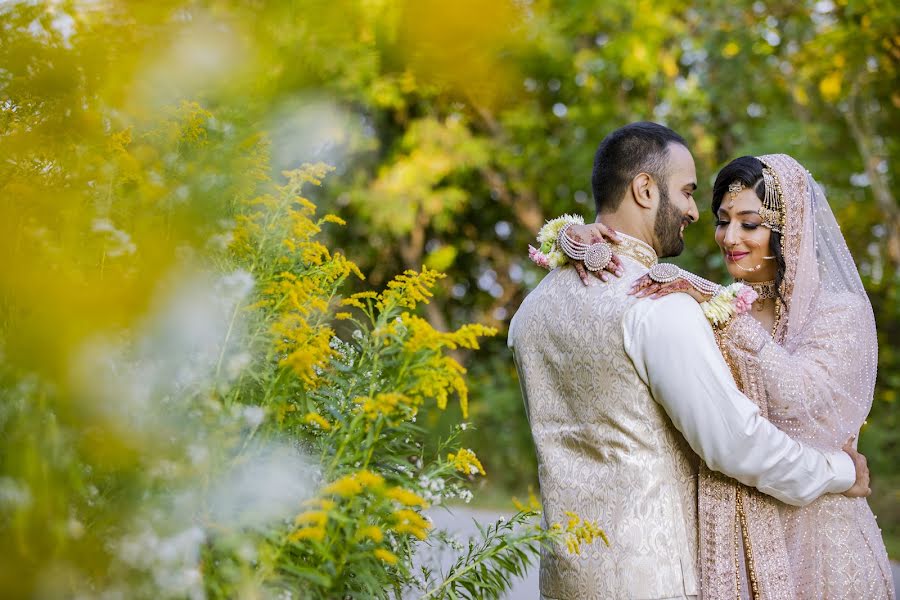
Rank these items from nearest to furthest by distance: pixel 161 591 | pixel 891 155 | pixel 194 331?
pixel 161 591
pixel 194 331
pixel 891 155

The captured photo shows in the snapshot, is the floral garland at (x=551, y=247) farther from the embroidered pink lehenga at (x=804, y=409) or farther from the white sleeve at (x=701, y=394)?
the embroidered pink lehenga at (x=804, y=409)

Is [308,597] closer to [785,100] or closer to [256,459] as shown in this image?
[256,459]

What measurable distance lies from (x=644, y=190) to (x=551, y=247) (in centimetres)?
31

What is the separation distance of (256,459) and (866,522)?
6.18 ft

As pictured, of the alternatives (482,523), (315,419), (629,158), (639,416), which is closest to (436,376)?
(315,419)

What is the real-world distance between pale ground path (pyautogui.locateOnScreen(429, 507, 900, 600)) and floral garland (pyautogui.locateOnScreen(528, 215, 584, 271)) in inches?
81.3

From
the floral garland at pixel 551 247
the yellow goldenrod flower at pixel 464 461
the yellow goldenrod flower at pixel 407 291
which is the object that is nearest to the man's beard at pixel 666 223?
the floral garland at pixel 551 247

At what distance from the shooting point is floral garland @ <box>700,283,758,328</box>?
92.0 inches

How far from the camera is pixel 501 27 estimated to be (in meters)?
1.43

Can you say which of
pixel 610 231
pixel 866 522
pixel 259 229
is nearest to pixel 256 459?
pixel 259 229

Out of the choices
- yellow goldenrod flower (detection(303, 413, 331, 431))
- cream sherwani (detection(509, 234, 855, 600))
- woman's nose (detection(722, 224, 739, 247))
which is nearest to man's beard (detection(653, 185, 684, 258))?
cream sherwani (detection(509, 234, 855, 600))

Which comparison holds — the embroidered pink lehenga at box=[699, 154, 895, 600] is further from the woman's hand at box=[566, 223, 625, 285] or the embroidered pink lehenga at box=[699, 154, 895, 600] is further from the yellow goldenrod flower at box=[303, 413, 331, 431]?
the yellow goldenrod flower at box=[303, 413, 331, 431]

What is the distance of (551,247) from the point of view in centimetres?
261

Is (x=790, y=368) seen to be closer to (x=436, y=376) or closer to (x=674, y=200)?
(x=674, y=200)
